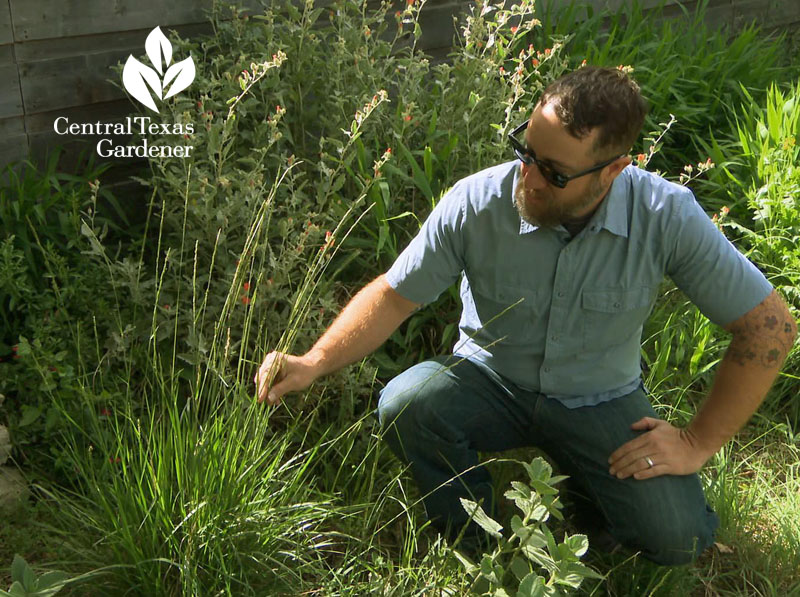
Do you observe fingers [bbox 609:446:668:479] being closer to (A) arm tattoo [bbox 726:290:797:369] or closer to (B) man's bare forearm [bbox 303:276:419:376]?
(A) arm tattoo [bbox 726:290:797:369]

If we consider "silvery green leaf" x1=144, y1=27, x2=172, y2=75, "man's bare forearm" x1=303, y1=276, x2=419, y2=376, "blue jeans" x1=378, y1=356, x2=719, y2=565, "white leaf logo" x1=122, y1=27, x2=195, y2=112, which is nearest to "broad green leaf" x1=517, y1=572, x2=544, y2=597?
"blue jeans" x1=378, y1=356, x2=719, y2=565

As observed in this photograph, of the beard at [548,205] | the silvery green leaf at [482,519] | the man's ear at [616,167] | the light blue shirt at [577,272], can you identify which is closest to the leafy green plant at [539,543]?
the silvery green leaf at [482,519]

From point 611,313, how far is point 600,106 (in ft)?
2.02

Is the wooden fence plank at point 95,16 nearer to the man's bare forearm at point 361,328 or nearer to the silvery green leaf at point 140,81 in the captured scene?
the silvery green leaf at point 140,81

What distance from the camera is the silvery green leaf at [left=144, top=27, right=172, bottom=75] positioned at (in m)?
3.96

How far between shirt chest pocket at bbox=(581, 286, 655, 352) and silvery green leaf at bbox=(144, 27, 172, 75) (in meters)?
2.02

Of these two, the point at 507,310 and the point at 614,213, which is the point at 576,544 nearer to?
the point at 507,310

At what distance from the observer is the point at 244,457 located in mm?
2553

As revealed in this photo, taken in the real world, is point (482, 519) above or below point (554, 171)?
below

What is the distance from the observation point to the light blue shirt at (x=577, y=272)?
8.95ft

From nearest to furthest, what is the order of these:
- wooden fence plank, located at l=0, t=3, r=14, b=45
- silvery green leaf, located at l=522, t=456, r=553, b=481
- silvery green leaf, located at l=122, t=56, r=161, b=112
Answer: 1. silvery green leaf, located at l=522, t=456, r=553, b=481
2. wooden fence plank, located at l=0, t=3, r=14, b=45
3. silvery green leaf, located at l=122, t=56, r=161, b=112

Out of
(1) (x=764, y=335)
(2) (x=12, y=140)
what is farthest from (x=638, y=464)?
(2) (x=12, y=140)

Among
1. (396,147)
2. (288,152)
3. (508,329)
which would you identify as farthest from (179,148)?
(508,329)

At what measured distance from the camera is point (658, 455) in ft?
9.22
